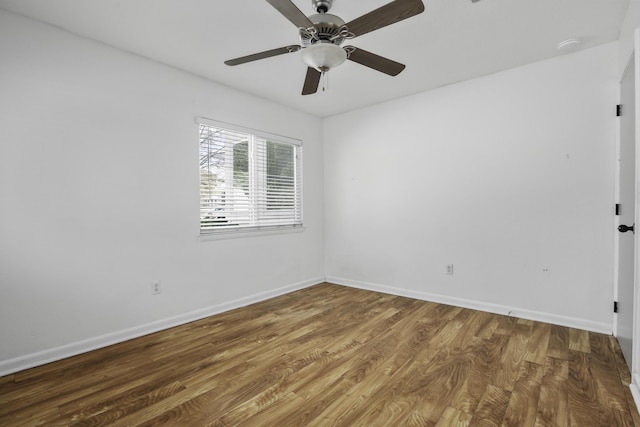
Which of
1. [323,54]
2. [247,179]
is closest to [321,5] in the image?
[323,54]

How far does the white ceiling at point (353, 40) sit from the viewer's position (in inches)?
86.5

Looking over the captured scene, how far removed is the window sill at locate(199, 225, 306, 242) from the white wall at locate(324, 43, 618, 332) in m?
0.84

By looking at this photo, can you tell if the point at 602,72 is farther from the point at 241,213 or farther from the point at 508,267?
the point at 241,213

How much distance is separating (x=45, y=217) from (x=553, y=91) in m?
4.49

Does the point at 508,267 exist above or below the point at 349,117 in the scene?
below

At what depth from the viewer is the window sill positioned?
341 centimetres

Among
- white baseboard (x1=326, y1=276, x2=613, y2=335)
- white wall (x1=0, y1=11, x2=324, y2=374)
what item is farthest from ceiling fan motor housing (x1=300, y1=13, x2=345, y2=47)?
white baseboard (x1=326, y1=276, x2=613, y2=335)

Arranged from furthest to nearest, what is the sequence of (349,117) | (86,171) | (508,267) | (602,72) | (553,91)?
(349,117), (508,267), (553,91), (602,72), (86,171)

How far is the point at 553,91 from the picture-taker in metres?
2.97

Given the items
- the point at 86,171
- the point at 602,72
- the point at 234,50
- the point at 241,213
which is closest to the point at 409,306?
the point at 241,213

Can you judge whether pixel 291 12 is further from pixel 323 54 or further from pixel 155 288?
pixel 155 288

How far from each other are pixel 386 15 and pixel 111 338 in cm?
318

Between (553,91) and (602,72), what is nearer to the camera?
(602,72)

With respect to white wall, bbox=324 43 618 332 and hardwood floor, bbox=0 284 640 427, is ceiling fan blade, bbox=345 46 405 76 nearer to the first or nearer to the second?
white wall, bbox=324 43 618 332
